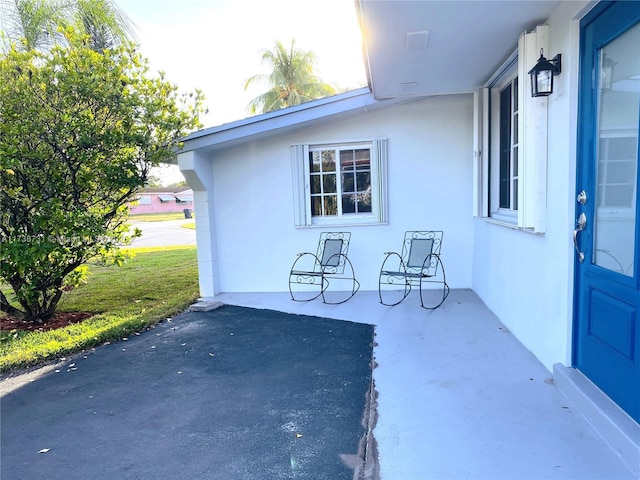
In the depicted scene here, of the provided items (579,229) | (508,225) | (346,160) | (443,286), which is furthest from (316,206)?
(579,229)

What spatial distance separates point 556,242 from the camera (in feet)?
9.04

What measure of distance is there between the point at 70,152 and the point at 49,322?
7.05 feet

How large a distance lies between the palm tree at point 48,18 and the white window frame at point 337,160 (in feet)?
13.6

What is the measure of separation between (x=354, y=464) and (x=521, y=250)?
244 centimetres

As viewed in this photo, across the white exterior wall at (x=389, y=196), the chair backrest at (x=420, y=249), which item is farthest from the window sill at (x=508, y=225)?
the white exterior wall at (x=389, y=196)

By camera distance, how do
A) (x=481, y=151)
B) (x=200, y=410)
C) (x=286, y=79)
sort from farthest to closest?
(x=286, y=79) < (x=481, y=151) < (x=200, y=410)

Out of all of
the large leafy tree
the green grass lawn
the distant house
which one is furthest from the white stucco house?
the distant house

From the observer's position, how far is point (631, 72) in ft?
6.56

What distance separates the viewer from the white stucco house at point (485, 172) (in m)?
2.16

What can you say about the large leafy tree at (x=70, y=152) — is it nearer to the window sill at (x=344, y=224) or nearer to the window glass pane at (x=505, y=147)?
the window sill at (x=344, y=224)

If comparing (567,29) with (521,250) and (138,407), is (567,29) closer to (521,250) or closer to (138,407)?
(521,250)

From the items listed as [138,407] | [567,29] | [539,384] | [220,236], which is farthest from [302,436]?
[220,236]

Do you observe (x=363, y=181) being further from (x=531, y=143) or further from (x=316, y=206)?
(x=531, y=143)

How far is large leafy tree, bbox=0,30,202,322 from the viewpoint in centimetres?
425
